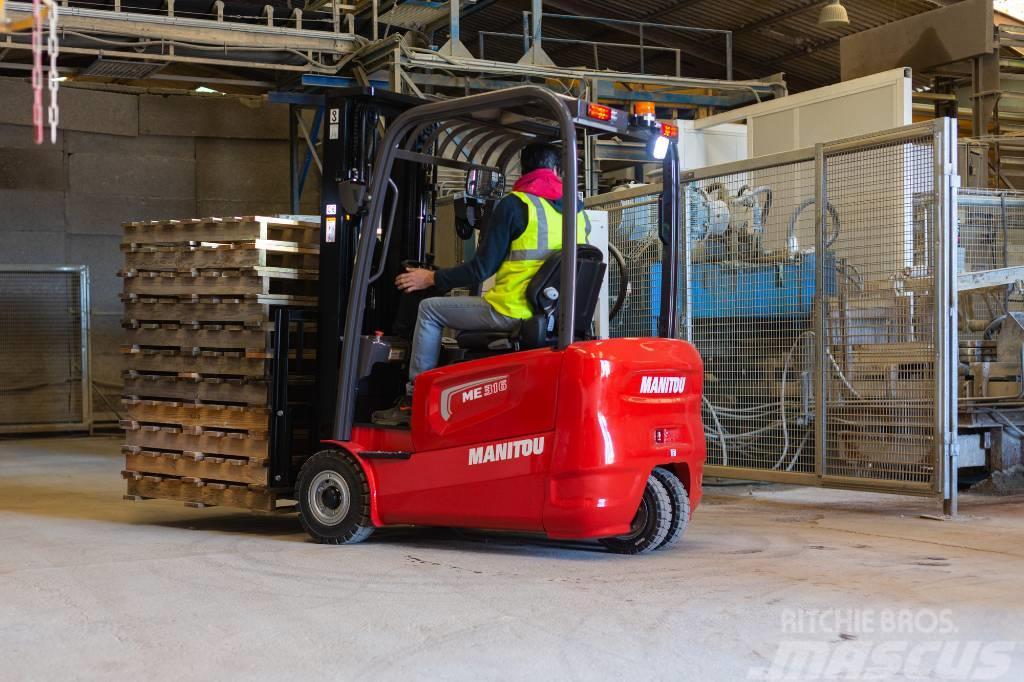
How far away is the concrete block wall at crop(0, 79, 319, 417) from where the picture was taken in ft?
56.1

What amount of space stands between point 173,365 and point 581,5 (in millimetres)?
14892

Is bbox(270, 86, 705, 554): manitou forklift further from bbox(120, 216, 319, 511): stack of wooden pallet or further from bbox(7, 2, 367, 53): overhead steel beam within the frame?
bbox(7, 2, 367, 53): overhead steel beam

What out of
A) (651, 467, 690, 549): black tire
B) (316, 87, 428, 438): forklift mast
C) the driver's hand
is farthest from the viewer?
(316, 87, 428, 438): forklift mast

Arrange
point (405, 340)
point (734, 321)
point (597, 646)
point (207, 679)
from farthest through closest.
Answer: point (734, 321) → point (405, 340) → point (597, 646) → point (207, 679)

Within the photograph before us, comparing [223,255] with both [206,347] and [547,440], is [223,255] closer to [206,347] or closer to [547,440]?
[206,347]

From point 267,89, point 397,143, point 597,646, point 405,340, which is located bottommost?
point 597,646

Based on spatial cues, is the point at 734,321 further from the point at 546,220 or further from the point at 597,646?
the point at 597,646

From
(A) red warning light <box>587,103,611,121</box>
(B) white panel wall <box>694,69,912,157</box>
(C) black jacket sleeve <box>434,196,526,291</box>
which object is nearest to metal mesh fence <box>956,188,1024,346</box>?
(B) white panel wall <box>694,69,912,157</box>

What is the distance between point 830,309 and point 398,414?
138 inches

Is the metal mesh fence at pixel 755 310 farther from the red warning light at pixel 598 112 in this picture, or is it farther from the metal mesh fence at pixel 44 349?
the metal mesh fence at pixel 44 349

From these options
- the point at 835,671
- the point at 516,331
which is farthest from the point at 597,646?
the point at 516,331

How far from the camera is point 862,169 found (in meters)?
8.32

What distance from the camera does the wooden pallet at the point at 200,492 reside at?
24.1ft

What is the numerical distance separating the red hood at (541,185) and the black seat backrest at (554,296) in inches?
13.9
